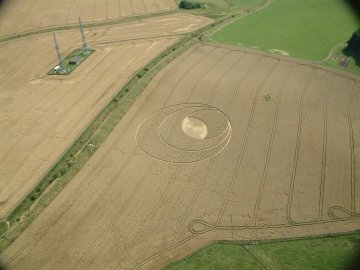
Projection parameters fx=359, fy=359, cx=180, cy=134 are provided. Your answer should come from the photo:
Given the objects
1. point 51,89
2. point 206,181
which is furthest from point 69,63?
point 206,181

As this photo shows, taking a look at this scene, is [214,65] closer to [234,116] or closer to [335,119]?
[234,116]

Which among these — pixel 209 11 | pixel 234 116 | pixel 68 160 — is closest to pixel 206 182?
pixel 234 116

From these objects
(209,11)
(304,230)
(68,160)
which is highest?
(209,11)

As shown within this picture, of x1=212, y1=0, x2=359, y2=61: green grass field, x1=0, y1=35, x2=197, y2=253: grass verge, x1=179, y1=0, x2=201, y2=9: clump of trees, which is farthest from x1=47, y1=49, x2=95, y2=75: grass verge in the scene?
x1=179, y1=0, x2=201, y2=9: clump of trees

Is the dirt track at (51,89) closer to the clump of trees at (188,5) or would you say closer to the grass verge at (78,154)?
the grass verge at (78,154)

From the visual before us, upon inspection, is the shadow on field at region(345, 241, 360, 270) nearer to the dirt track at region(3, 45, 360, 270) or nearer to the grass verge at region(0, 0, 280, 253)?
the dirt track at region(3, 45, 360, 270)

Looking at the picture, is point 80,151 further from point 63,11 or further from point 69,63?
point 63,11

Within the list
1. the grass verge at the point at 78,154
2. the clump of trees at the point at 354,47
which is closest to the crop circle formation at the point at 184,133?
the grass verge at the point at 78,154
